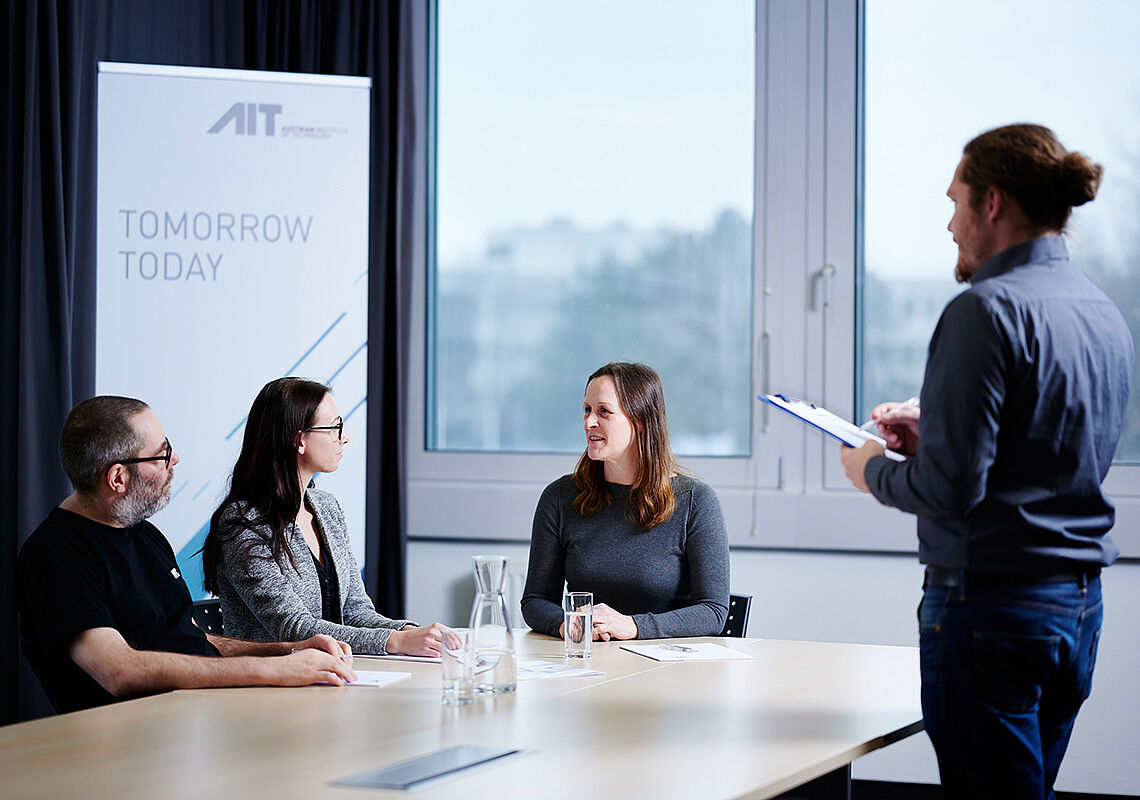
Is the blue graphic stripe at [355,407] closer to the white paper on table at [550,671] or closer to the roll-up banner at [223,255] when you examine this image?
the roll-up banner at [223,255]

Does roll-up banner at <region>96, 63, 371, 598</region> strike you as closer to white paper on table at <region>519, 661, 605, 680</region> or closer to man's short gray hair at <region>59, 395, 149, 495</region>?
man's short gray hair at <region>59, 395, 149, 495</region>

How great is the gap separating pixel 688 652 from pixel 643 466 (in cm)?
66

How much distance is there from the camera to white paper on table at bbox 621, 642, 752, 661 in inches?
102

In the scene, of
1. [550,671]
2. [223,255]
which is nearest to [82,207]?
[223,255]

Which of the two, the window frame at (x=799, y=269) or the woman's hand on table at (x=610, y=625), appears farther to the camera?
the window frame at (x=799, y=269)

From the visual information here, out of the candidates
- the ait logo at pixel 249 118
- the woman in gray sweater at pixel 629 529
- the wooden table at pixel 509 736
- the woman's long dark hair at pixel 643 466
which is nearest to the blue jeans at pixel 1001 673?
the wooden table at pixel 509 736

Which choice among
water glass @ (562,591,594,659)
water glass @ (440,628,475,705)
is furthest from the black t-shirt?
water glass @ (562,591,594,659)

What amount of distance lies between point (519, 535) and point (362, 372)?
2.90 ft

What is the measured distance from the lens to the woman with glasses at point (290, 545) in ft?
8.34

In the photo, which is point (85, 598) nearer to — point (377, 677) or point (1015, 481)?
point (377, 677)

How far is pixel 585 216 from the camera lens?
14.5 feet

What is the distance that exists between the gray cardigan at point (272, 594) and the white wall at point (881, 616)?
1.54 meters

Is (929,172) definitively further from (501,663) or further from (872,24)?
(501,663)

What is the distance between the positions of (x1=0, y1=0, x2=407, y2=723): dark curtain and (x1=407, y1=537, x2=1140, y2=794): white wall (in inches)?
17.4
